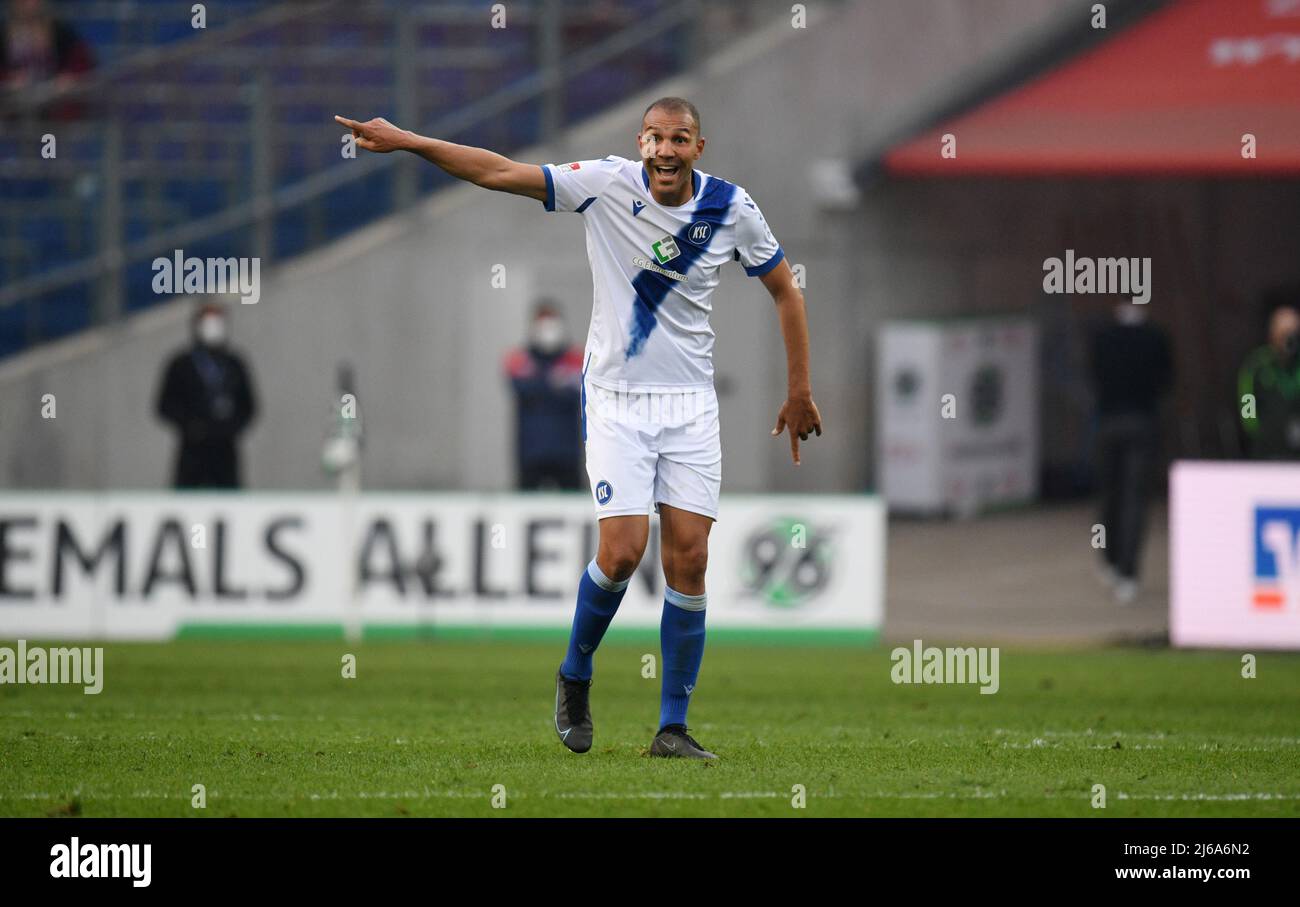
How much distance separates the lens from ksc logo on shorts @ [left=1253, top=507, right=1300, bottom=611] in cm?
1397

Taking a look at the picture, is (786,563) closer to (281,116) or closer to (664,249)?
(664,249)

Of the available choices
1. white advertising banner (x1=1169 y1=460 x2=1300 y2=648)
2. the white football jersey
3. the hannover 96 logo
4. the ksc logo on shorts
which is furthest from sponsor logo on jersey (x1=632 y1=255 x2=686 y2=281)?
the ksc logo on shorts

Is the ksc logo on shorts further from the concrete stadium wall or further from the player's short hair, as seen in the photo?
the concrete stadium wall

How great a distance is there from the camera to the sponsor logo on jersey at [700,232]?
782 centimetres

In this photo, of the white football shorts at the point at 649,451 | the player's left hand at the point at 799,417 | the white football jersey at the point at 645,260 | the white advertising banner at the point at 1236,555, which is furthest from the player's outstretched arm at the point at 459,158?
the white advertising banner at the point at 1236,555

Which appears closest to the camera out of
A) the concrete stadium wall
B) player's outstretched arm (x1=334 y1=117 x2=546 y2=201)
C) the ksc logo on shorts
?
player's outstretched arm (x1=334 y1=117 x2=546 y2=201)

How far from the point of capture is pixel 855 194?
2216cm

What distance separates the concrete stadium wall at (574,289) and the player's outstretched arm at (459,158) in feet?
44.8

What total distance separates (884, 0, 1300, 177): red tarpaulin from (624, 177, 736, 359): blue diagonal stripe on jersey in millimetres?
12051

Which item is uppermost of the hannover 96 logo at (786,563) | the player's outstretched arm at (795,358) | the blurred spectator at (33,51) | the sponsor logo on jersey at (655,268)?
the blurred spectator at (33,51)

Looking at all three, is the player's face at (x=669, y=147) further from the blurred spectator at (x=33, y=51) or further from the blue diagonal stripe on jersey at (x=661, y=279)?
the blurred spectator at (x=33, y=51)

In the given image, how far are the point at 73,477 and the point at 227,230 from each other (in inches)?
112
